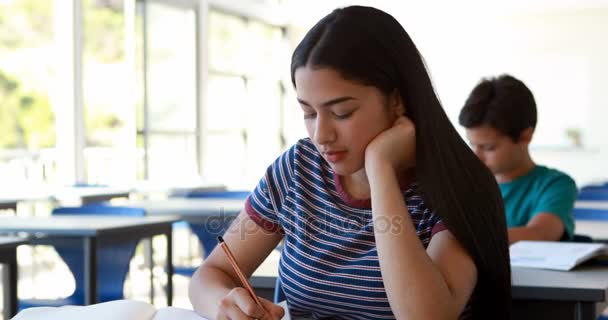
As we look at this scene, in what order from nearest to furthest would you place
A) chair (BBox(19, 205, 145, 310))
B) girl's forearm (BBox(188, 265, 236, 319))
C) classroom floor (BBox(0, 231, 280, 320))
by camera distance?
girl's forearm (BBox(188, 265, 236, 319)) → chair (BBox(19, 205, 145, 310)) → classroom floor (BBox(0, 231, 280, 320))

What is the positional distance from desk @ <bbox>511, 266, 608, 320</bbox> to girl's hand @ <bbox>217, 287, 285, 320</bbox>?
595 millimetres

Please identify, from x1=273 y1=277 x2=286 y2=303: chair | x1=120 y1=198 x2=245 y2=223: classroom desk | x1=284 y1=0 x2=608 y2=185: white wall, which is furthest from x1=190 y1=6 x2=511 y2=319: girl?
x1=284 y1=0 x2=608 y2=185: white wall

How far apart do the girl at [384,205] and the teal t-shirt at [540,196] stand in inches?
47.0

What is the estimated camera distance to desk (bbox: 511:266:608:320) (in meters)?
1.70

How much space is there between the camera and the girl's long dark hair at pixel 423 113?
1.47 metres

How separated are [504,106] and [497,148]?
0.14 m

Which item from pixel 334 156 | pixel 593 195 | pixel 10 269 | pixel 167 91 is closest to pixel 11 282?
pixel 10 269

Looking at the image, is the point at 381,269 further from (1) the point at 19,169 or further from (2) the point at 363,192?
(1) the point at 19,169

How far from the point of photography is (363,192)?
1626 millimetres

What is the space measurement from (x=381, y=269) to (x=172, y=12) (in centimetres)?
695

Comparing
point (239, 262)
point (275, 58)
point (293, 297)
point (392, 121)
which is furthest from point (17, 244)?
point (275, 58)

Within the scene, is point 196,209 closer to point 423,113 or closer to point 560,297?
point 560,297

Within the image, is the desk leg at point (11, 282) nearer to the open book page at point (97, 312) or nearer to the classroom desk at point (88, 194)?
the open book page at point (97, 312)

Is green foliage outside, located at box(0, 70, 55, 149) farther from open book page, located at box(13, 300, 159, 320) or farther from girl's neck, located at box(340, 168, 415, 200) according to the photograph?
open book page, located at box(13, 300, 159, 320)
